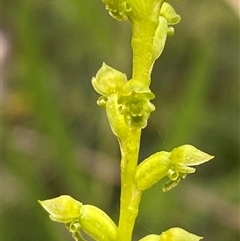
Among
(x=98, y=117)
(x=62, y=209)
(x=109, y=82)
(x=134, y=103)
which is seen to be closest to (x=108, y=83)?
(x=109, y=82)

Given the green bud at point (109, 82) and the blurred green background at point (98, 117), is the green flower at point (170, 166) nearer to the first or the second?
the green bud at point (109, 82)

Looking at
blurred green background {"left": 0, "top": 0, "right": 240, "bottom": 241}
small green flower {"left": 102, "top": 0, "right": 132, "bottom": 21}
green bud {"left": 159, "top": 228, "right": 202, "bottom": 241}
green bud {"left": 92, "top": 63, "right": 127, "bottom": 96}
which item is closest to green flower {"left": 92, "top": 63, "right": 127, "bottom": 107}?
green bud {"left": 92, "top": 63, "right": 127, "bottom": 96}

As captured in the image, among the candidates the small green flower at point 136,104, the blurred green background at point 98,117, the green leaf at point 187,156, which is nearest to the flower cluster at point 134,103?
the small green flower at point 136,104

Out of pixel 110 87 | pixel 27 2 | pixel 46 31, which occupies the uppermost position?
pixel 46 31

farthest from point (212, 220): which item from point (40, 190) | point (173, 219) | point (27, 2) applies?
point (27, 2)

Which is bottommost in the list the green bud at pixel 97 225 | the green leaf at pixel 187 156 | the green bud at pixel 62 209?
the green bud at pixel 97 225

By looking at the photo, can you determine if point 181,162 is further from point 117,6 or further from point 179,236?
point 117,6

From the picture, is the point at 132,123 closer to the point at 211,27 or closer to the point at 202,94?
the point at 202,94

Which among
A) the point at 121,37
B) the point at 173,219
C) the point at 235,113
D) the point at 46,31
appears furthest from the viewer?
the point at 46,31
